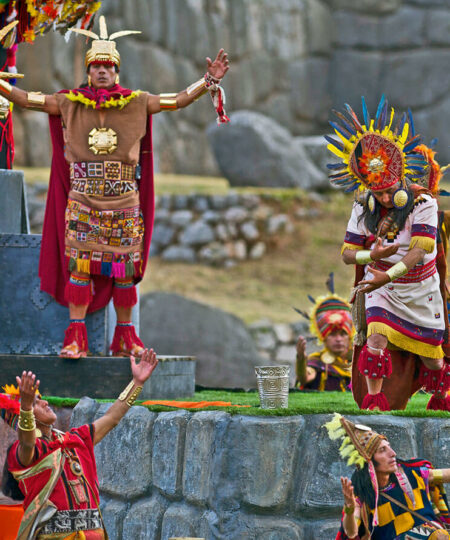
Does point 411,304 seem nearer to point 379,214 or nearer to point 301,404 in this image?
point 379,214

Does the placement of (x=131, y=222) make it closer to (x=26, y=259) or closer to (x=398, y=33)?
(x=26, y=259)

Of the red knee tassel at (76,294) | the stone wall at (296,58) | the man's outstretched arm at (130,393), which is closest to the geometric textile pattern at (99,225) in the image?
the red knee tassel at (76,294)

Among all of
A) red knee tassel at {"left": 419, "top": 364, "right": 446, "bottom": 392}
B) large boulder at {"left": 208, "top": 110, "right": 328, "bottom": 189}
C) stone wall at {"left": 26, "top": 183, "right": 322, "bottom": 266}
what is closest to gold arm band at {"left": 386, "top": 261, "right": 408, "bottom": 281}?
red knee tassel at {"left": 419, "top": 364, "right": 446, "bottom": 392}

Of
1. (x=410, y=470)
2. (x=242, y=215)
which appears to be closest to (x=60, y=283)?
(x=410, y=470)

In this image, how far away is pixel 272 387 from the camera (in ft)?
19.7

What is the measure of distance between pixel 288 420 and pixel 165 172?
16.3 meters

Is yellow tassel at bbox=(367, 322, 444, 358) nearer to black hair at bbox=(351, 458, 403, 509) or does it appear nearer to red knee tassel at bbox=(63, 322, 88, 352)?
black hair at bbox=(351, 458, 403, 509)

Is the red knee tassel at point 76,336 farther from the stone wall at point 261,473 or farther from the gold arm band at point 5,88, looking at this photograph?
the gold arm band at point 5,88

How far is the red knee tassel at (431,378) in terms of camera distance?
659cm

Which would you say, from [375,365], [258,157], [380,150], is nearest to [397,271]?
[375,365]

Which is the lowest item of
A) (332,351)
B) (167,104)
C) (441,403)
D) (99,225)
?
(332,351)

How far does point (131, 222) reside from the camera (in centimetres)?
723

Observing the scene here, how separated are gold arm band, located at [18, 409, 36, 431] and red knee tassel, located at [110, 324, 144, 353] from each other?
258 cm

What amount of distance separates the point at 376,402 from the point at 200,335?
23.4ft
